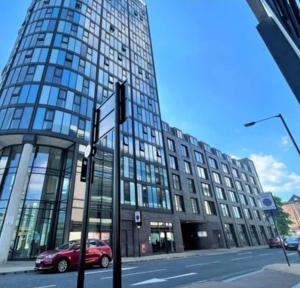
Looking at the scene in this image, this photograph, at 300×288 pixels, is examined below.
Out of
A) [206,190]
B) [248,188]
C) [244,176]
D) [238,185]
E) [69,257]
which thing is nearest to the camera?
[69,257]

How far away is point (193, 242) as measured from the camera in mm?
38625

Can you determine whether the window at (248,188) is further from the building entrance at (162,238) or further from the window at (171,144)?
the building entrance at (162,238)

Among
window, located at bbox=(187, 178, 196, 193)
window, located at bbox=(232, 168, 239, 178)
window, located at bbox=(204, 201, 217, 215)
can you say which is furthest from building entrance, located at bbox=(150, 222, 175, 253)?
window, located at bbox=(232, 168, 239, 178)

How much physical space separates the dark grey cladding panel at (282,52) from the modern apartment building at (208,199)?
96.7 feet

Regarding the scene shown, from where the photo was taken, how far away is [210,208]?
137 ft

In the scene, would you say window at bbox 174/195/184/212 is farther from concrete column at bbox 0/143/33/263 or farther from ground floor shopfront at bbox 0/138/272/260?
concrete column at bbox 0/143/33/263

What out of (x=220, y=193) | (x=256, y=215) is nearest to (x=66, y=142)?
(x=220, y=193)

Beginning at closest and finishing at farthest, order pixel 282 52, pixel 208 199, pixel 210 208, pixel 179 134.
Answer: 1. pixel 282 52
2. pixel 210 208
3. pixel 208 199
4. pixel 179 134

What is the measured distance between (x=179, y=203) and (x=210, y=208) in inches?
383

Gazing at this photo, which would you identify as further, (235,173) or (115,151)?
(235,173)

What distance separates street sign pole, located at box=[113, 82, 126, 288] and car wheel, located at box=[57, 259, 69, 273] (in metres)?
11.3

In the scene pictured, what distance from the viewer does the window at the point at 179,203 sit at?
34.0 m

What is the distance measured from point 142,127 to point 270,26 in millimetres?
30074

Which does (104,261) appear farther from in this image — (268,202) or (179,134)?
(179,134)
